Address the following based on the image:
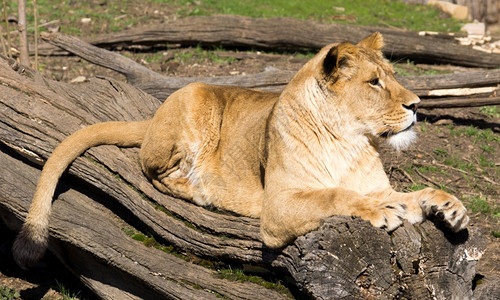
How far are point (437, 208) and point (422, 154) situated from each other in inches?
154

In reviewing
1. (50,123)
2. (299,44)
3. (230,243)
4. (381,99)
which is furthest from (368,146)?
(299,44)

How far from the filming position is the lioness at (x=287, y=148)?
177 inches

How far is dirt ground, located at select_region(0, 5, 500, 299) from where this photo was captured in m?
6.78

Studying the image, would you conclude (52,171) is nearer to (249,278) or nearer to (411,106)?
(249,278)

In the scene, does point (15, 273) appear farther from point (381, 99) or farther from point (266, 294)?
point (381, 99)

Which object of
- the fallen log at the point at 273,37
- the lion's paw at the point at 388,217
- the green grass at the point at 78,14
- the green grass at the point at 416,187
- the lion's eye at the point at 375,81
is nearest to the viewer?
the lion's paw at the point at 388,217

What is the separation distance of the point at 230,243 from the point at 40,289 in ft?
8.39

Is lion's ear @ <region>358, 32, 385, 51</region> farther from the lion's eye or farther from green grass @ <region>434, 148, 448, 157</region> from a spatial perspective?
green grass @ <region>434, 148, 448, 157</region>

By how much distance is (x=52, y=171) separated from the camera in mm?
5727

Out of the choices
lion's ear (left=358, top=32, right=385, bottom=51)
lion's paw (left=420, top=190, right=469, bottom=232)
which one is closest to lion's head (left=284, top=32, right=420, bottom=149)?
lion's ear (left=358, top=32, right=385, bottom=51)

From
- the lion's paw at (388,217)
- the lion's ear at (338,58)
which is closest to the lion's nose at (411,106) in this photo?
the lion's ear at (338,58)

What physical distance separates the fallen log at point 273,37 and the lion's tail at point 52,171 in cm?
514

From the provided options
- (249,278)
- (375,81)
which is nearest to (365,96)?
(375,81)

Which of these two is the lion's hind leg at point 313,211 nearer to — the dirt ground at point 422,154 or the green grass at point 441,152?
the dirt ground at point 422,154
